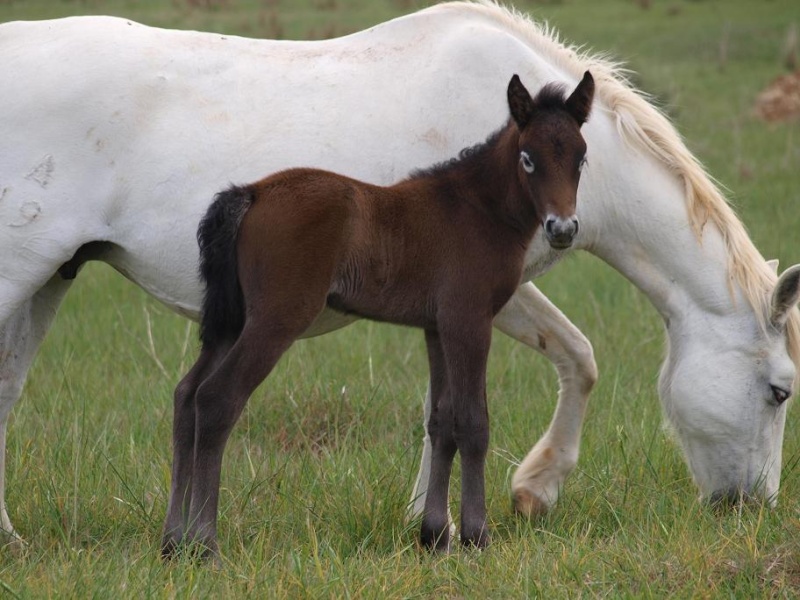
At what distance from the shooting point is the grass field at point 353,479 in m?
3.60

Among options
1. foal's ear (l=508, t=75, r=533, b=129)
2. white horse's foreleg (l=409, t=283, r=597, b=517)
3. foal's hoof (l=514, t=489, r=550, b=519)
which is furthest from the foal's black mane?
foal's hoof (l=514, t=489, r=550, b=519)

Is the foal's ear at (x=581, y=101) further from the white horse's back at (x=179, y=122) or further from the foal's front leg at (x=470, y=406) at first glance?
the foal's front leg at (x=470, y=406)

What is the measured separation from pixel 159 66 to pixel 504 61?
1.33 meters

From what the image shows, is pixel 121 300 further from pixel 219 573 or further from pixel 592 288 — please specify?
pixel 219 573

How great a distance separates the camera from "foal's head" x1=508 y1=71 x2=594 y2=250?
368 centimetres

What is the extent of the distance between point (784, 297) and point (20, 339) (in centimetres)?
301

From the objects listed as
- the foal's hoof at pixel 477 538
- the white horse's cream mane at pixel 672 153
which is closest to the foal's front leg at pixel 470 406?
the foal's hoof at pixel 477 538

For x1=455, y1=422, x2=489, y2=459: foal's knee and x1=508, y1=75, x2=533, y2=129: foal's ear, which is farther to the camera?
x1=455, y1=422, x2=489, y2=459: foal's knee

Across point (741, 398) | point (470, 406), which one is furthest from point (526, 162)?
point (741, 398)

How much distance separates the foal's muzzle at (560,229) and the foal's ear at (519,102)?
1.32 feet

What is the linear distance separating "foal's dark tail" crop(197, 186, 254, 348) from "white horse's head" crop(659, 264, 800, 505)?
1900 millimetres

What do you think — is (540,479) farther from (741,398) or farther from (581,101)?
(581,101)

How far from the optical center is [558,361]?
531cm

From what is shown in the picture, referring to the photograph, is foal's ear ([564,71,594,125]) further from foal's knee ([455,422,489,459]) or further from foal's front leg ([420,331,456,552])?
foal's knee ([455,422,489,459])
